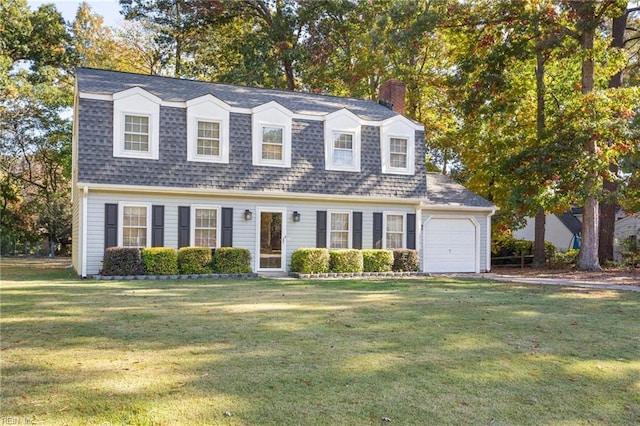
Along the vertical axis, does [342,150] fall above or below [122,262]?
above

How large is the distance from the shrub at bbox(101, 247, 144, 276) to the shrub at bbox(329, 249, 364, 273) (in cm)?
579

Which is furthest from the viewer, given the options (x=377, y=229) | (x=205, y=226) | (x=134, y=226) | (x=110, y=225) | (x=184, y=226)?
(x=377, y=229)

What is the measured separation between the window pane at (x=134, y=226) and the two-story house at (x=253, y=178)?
1.1 inches

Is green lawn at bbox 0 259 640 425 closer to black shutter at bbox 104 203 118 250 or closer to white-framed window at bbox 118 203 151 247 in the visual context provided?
black shutter at bbox 104 203 118 250

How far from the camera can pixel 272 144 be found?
17578mm

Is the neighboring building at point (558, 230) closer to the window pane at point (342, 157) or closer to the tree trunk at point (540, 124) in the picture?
the tree trunk at point (540, 124)

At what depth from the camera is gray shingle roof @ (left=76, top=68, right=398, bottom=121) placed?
665 inches

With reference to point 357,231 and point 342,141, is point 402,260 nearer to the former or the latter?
point 357,231

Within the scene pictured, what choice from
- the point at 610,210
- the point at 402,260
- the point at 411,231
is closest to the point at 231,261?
the point at 402,260

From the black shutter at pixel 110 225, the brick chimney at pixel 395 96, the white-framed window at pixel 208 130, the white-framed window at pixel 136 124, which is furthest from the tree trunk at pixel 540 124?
the black shutter at pixel 110 225

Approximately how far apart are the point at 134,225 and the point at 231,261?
300 cm

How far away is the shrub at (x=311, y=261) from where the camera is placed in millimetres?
16750

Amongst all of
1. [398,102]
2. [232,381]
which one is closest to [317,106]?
[398,102]

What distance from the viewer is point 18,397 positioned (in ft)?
13.6
